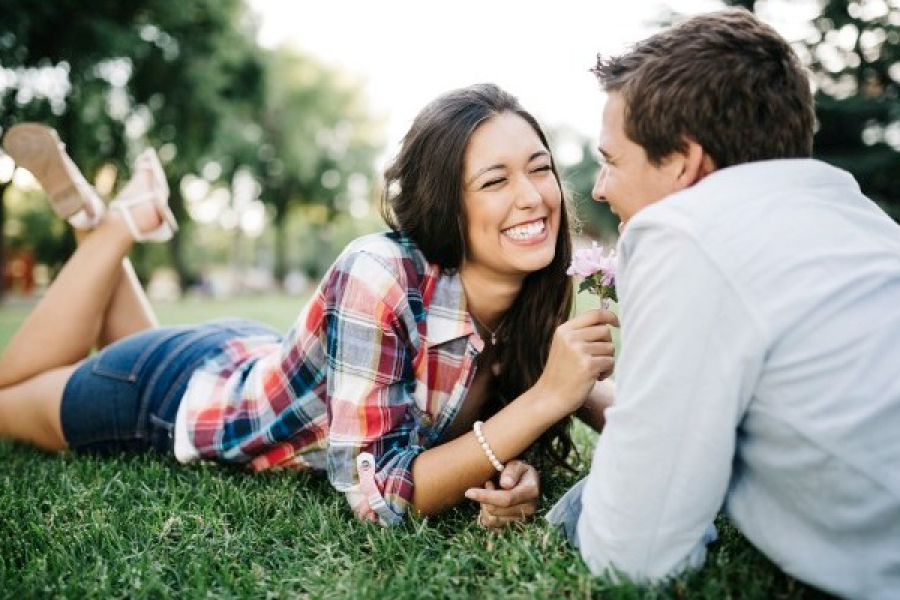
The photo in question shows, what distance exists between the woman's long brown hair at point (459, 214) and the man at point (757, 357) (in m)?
1.11

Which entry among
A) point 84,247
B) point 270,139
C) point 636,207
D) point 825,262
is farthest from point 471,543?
point 270,139

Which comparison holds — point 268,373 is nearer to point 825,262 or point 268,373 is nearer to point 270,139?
point 825,262

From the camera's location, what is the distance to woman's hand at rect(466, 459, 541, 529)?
8.25ft

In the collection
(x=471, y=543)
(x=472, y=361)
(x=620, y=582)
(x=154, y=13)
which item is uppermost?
(x=154, y=13)

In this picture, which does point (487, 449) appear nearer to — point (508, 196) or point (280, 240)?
point (508, 196)

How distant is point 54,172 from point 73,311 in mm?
891

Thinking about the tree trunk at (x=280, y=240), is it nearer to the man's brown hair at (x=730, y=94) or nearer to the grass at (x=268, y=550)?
the grass at (x=268, y=550)

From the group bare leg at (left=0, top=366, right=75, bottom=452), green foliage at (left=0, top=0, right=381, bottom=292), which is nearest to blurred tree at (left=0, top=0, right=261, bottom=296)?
green foliage at (left=0, top=0, right=381, bottom=292)

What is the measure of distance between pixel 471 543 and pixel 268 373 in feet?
4.25

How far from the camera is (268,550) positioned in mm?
2561

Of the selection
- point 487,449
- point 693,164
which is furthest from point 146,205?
point 693,164

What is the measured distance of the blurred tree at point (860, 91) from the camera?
13.0 meters

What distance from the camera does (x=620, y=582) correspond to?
184 cm

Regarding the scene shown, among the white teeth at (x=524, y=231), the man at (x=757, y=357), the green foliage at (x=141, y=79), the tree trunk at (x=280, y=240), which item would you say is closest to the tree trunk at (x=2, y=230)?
the green foliage at (x=141, y=79)
